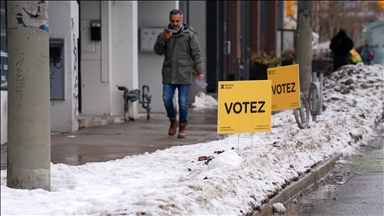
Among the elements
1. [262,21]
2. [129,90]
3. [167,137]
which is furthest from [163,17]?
[262,21]

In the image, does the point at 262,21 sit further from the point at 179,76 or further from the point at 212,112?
the point at 179,76

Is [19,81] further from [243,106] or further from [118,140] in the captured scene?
[118,140]

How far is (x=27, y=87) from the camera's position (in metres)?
6.20

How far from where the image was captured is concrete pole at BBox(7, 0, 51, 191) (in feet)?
20.3

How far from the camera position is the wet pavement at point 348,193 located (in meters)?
6.90

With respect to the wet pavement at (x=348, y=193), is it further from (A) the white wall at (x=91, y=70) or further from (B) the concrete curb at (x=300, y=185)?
(A) the white wall at (x=91, y=70)

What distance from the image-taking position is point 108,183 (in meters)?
7.17

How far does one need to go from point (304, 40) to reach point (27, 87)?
13.6m

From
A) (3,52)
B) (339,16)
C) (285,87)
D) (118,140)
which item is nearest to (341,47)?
(285,87)

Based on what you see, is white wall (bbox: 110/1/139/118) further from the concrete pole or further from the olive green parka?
the concrete pole

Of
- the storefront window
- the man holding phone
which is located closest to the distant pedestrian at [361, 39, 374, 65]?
the man holding phone

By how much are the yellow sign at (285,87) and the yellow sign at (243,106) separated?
2872 mm

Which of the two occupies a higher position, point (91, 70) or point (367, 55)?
point (367, 55)

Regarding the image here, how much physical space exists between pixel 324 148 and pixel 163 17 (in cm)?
800
